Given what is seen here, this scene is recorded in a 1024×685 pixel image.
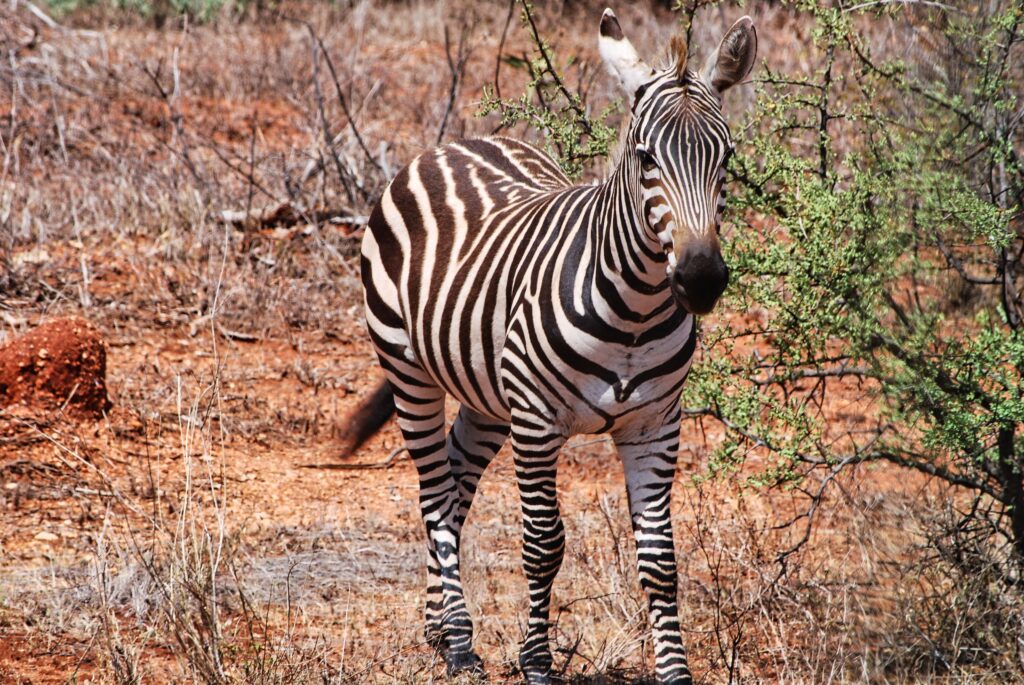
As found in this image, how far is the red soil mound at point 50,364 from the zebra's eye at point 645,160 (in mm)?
3931

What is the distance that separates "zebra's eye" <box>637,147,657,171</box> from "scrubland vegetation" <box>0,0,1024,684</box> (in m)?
1.34

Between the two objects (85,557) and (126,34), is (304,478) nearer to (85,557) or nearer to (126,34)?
(85,557)

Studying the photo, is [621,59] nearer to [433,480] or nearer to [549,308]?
[549,308]

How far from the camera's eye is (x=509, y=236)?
14.4ft

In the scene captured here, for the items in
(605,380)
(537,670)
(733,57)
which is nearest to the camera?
(733,57)

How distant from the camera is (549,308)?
387 cm

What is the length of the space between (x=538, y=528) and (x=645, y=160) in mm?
1372

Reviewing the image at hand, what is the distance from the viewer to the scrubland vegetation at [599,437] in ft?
14.3

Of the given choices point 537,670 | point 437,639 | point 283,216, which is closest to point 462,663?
point 437,639

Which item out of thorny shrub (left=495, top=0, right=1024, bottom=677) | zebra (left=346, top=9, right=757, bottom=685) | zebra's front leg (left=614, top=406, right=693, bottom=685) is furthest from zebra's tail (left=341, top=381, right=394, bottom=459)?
zebra's front leg (left=614, top=406, right=693, bottom=685)

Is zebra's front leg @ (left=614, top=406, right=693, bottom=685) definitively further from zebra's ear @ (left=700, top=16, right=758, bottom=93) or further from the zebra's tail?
the zebra's tail

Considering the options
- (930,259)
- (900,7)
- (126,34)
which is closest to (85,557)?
(930,259)

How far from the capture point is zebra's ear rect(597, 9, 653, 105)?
A: 11.9 feet

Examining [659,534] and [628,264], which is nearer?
[628,264]
